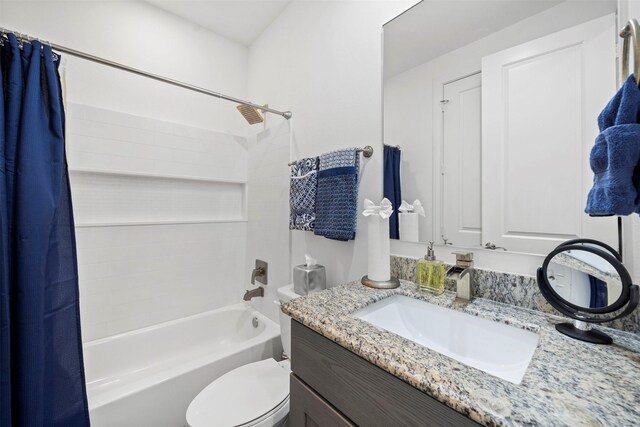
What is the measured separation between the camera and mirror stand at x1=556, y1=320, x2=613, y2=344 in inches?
22.8

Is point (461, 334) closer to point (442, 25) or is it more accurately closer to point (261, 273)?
point (442, 25)

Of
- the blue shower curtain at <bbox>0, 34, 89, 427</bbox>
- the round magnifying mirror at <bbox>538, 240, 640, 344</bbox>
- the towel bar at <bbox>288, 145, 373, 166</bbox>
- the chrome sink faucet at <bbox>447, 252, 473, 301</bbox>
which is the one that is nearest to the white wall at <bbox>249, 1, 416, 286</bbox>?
the towel bar at <bbox>288, 145, 373, 166</bbox>

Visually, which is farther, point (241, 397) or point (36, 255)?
point (241, 397)

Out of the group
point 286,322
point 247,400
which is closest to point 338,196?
point 286,322

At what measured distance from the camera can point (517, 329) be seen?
26.8 inches

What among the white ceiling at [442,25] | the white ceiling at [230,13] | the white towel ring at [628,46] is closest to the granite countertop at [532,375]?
the white towel ring at [628,46]

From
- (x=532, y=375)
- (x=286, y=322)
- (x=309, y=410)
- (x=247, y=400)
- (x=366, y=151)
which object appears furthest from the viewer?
(x=286, y=322)

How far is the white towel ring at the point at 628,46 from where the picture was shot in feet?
1.76

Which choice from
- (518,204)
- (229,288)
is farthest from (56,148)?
(518,204)

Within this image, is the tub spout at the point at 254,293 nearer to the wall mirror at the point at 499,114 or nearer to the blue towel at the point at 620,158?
the wall mirror at the point at 499,114

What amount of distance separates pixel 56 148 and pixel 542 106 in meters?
1.75

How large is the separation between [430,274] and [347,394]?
506 mm

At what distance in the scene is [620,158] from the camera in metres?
0.49

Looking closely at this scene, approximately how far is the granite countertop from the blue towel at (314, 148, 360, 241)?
0.50 metres
